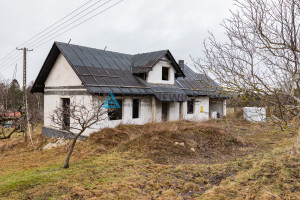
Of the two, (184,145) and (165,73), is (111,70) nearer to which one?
(165,73)

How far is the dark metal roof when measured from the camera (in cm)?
1339

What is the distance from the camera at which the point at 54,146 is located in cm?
1312

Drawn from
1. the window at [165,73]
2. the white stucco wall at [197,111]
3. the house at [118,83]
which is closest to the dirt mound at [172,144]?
the house at [118,83]

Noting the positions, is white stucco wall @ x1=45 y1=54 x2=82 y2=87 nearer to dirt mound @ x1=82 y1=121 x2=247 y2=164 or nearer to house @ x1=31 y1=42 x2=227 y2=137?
house @ x1=31 y1=42 x2=227 y2=137

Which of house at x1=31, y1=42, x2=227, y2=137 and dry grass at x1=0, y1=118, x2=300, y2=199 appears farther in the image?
house at x1=31, y1=42, x2=227, y2=137

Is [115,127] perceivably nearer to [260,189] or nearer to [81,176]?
[81,176]

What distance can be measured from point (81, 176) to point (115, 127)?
250 inches

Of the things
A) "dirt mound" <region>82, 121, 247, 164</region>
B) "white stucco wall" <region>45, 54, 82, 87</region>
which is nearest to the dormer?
"white stucco wall" <region>45, 54, 82, 87</region>

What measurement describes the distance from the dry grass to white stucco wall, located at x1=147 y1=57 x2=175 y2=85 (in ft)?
16.8

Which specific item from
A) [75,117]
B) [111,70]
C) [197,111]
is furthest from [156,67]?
[75,117]

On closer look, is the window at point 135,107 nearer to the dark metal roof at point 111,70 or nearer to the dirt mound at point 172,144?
the dark metal roof at point 111,70

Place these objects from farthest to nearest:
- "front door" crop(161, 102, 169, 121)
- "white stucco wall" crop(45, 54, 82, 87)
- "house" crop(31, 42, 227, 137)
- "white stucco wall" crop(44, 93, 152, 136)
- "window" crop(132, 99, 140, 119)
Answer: "front door" crop(161, 102, 169, 121) < "window" crop(132, 99, 140, 119) < "white stucco wall" crop(45, 54, 82, 87) < "house" crop(31, 42, 227, 137) < "white stucco wall" crop(44, 93, 152, 136)

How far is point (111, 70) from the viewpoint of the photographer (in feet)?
50.0

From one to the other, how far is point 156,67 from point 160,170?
400 inches
